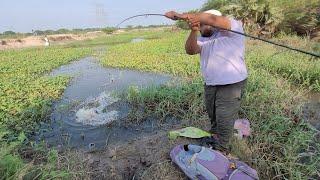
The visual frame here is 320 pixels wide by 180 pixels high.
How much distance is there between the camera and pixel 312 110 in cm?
566

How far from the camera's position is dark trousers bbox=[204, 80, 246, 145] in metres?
3.62

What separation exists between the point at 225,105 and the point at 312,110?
270cm

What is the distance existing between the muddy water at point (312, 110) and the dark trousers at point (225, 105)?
1848 millimetres

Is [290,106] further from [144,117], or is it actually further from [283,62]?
[283,62]

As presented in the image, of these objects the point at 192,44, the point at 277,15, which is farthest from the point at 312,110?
the point at 277,15

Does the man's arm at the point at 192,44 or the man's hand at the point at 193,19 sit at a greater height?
the man's hand at the point at 193,19

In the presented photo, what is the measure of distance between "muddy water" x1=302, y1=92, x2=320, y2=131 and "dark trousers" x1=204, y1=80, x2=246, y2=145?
72.8 inches

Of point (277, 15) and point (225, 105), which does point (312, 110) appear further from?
point (277, 15)

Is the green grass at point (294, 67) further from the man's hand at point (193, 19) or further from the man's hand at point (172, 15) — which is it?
the man's hand at point (172, 15)

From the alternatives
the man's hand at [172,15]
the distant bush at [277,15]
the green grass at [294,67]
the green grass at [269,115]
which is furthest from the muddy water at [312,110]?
the distant bush at [277,15]

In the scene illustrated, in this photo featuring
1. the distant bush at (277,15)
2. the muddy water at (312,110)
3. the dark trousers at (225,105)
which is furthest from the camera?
the distant bush at (277,15)

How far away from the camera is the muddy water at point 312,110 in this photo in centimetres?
Result: 515

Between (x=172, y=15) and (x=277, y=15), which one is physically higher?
(x=277, y=15)

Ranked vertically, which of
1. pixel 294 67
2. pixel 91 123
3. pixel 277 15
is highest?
pixel 277 15
